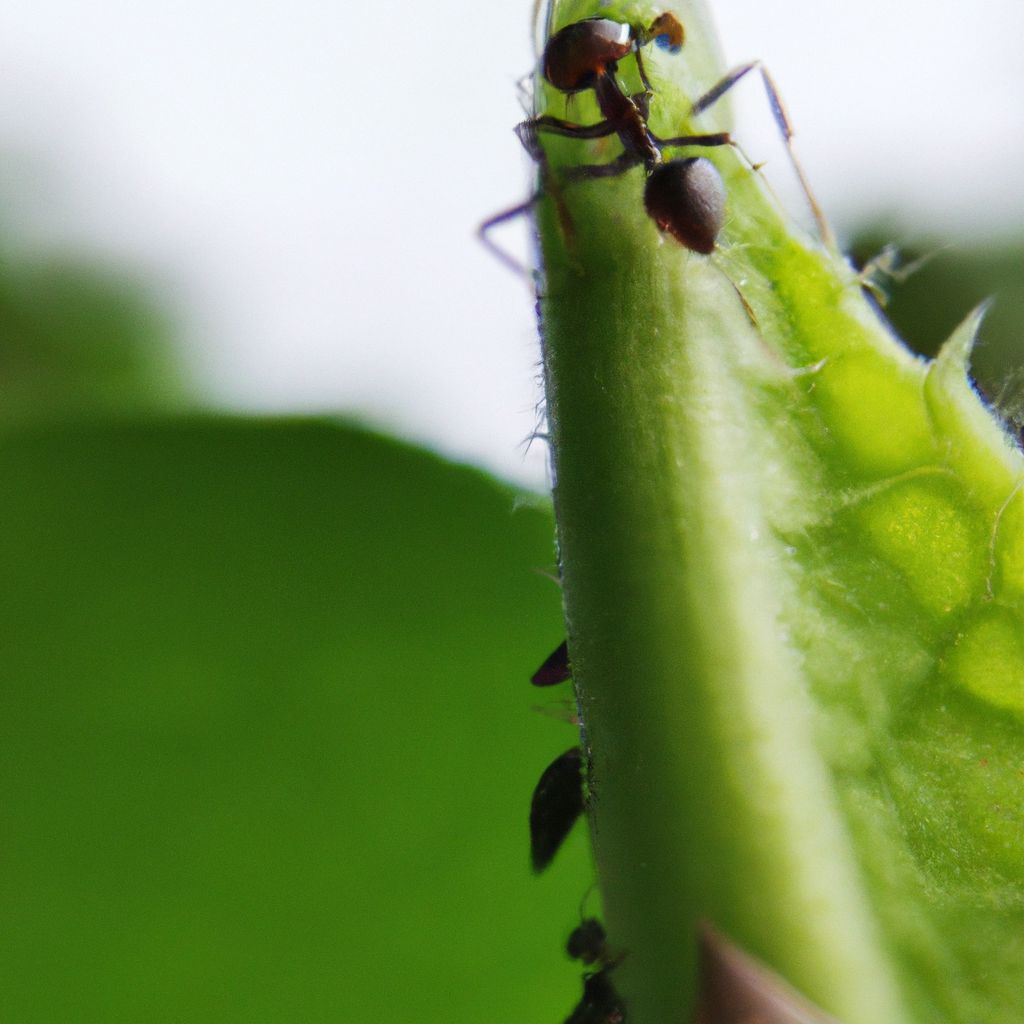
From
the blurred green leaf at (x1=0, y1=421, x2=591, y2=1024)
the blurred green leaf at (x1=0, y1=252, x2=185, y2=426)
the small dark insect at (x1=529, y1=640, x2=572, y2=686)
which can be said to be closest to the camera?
the small dark insect at (x1=529, y1=640, x2=572, y2=686)

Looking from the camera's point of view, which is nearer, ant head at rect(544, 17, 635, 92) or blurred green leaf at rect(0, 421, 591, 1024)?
ant head at rect(544, 17, 635, 92)

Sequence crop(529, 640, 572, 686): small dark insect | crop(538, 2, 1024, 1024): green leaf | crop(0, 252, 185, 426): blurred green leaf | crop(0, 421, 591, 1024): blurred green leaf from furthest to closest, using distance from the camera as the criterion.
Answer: crop(0, 252, 185, 426): blurred green leaf, crop(0, 421, 591, 1024): blurred green leaf, crop(529, 640, 572, 686): small dark insect, crop(538, 2, 1024, 1024): green leaf

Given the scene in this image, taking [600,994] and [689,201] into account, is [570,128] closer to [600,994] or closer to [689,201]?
[689,201]

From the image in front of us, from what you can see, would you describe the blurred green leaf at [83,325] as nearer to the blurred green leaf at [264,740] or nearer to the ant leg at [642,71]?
the blurred green leaf at [264,740]

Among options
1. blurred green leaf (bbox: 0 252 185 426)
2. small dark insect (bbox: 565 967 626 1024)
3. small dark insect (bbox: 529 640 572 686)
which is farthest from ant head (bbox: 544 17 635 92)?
blurred green leaf (bbox: 0 252 185 426)

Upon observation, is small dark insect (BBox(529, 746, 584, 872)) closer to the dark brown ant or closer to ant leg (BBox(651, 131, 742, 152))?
the dark brown ant

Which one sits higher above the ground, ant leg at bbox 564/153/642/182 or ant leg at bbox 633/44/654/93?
ant leg at bbox 633/44/654/93

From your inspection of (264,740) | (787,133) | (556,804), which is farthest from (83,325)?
(556,804)
